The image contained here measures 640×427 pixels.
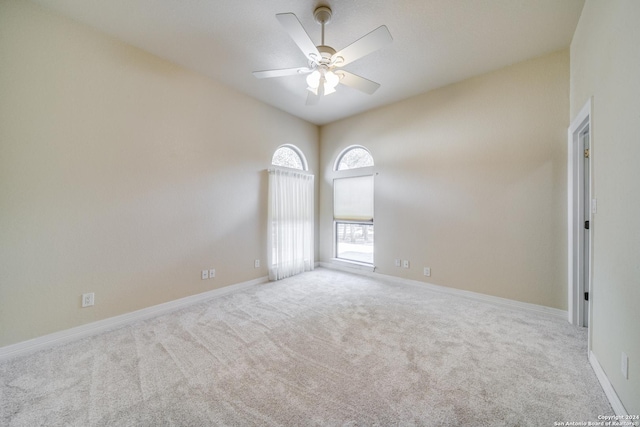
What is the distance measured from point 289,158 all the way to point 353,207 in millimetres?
1605

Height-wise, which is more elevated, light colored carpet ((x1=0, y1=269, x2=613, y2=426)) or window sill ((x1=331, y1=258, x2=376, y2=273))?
window sill ((x1=331, y1=258, x2=376, y2=273))

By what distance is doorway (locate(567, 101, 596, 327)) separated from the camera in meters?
2.45

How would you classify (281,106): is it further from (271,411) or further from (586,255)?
(586,255)

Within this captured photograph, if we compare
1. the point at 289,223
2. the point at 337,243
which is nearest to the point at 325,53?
the point at 289,223

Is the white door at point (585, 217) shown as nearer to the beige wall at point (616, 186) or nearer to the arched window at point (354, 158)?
the beige wall at point (616, 186)

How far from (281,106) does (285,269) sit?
295 centimetres

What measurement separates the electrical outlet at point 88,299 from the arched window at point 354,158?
4090 mm

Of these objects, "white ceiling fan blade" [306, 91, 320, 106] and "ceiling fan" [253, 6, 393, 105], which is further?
"white ceiling fan blade" [306, 91, 320, 106]

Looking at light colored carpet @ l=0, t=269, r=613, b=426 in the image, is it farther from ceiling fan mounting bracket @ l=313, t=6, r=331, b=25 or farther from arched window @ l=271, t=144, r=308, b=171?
ceiling fan mounting bracket @ l=313, t=6, r=331, b=25

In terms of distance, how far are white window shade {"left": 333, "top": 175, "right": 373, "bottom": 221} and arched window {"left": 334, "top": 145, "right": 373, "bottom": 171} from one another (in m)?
0.26

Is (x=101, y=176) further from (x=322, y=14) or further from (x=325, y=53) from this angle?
(x=322, y=14)

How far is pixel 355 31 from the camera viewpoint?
7.91ft

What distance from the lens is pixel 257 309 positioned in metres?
2.94

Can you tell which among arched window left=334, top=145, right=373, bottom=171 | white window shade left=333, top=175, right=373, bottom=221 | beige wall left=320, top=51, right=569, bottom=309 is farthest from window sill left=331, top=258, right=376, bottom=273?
arched window left=334, top=145, right=373, bottom=171
